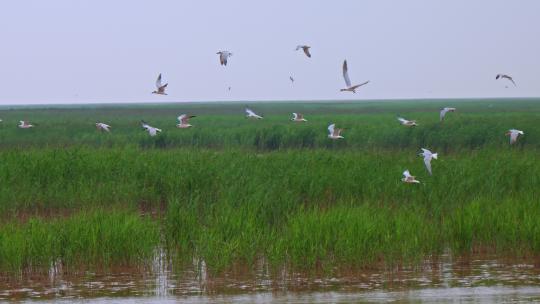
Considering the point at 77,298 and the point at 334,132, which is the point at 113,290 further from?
the point at 334,132

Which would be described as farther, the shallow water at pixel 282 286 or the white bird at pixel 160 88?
the white bird at pixel 160 88

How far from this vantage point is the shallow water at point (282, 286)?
1280cm

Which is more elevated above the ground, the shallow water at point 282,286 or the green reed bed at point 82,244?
the green reed bed at point 82,244

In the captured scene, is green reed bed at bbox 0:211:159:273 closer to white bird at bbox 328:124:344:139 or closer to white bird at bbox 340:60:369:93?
white bird at bbox 340:60:369:93

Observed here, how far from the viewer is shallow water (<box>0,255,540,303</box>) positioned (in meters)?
12.8

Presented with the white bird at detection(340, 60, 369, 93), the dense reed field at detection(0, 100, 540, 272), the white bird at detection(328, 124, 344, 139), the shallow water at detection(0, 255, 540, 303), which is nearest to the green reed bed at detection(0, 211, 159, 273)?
the dense reed field at detection(0, 100, 540, 272)

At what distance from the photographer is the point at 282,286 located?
13438mm

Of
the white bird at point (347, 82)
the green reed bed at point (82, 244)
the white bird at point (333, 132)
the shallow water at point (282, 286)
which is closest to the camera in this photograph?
the shallow water at point (282, 286)

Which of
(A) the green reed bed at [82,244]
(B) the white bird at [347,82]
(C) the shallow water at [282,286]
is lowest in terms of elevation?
(C) the shallow water at [282,286]

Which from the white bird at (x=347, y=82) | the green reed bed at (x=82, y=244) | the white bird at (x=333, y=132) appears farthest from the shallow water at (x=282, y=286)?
the white bird at (x=333, y=132)

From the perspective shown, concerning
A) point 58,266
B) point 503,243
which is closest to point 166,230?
point 58,266

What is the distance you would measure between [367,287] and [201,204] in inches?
262

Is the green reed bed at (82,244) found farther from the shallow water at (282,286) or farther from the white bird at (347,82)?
the white bird at (347,82)

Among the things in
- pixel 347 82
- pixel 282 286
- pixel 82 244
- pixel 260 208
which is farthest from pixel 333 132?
pixel 282 286
